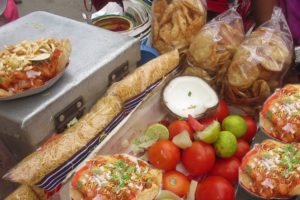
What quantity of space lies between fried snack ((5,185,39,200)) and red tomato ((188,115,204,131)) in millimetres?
433

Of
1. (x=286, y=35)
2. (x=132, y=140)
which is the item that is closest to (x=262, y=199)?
(x=132, y=140)

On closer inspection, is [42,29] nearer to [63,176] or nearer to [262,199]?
[63,176]

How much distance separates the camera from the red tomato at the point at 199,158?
95 cm

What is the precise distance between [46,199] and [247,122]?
0.59 meters

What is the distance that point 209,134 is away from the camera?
38.5 inches

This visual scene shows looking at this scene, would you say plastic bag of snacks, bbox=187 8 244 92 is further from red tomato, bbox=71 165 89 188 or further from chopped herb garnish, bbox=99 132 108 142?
red tomato, bbox=71 165 89 188

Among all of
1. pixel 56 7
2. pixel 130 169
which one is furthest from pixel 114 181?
pixel 56 7

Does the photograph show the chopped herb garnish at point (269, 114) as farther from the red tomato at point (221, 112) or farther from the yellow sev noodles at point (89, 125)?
the yellow sev noodles at point (89, 125)

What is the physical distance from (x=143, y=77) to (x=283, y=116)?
1.42ft

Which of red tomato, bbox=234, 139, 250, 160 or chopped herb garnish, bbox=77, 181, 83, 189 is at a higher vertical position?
chopped herb garnish, bbox=77, 181, 83, 189

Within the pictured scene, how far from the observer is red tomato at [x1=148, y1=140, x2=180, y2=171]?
0.95 metres

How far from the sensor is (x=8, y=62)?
98cm

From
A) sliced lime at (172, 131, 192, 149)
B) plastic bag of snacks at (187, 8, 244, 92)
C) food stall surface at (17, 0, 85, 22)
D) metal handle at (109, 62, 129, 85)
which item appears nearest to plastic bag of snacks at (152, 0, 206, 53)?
plastic bag of snacks at (187, 8, 244, 92)

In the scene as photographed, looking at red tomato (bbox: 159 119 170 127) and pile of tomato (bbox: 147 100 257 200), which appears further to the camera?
red tomato (bbox: 159 119 170 127)
